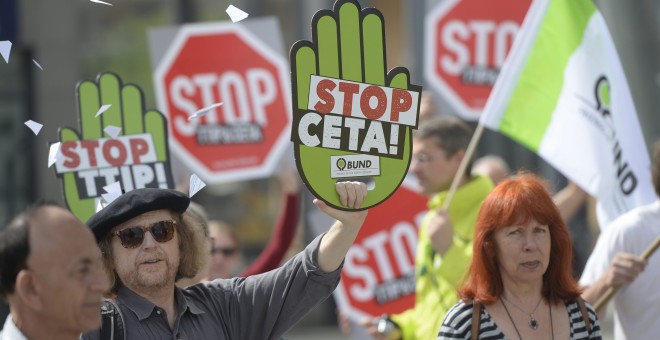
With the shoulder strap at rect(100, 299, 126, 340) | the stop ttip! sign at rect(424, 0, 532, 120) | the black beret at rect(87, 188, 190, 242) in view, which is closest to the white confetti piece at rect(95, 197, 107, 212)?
the black beret at rect(87, 188, 190, 242)

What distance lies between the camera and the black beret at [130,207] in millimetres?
3682

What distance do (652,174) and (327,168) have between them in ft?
5.73

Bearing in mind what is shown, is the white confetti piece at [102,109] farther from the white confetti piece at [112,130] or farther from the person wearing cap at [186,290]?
the person wearing cap at [186,290]

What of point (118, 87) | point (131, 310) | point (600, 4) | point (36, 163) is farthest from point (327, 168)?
point (36, 163)

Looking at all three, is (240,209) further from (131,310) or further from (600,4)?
(131,310)

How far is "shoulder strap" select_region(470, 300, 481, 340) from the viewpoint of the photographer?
394cm

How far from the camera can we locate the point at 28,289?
2.89 m

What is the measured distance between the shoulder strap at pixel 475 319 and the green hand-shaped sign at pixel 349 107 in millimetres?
532

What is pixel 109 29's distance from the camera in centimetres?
1248

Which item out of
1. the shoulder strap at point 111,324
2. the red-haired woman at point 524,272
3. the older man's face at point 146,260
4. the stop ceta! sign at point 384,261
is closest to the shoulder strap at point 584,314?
the red-haired woman at point 524,272

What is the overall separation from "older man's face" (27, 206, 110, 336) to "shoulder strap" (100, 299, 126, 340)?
546 millimetres

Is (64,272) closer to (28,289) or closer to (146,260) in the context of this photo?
(28,289)

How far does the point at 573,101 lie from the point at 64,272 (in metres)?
3.00

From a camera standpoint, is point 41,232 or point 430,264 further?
point 430,264
